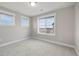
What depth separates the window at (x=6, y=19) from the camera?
2771mm

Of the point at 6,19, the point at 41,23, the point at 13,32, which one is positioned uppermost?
the point at 6,19

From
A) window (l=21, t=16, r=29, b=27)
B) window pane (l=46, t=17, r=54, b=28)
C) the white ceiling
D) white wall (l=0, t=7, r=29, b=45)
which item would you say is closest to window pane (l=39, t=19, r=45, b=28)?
window pane (l=46, t=17, r=54, b=28)

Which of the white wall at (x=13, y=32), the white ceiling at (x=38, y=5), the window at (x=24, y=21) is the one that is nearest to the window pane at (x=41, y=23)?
the window at (x=24, y=21)

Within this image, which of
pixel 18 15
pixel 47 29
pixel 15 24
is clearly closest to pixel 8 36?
pixel 15 24

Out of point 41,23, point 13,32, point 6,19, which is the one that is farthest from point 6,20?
point 41,23

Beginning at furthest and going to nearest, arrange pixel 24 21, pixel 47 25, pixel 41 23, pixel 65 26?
pixel 41 23 → pixel 24 21 → pixel 47 25 → pixel 65 26

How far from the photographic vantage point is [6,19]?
2.98m

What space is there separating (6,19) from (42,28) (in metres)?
2.28

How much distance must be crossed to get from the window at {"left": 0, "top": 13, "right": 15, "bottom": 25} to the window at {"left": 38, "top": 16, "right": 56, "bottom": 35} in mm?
1863

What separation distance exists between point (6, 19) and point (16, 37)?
115 centimetres

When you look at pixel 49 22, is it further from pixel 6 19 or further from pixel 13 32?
pixel 6 19

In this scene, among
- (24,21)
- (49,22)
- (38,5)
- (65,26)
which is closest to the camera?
(38,5)

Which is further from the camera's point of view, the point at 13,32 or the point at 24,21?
the point at 24,21

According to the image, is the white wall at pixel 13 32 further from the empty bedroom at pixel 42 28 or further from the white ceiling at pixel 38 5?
the white ceiling at pixel 38 5
